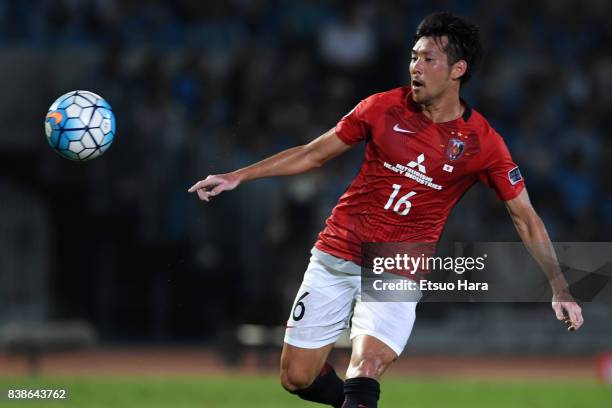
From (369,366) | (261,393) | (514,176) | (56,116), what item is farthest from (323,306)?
(261,393)

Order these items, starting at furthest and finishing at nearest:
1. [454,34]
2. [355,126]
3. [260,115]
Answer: [260,115] < [355,126] < [454,34]

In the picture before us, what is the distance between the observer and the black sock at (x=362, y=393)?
5977 millimetres

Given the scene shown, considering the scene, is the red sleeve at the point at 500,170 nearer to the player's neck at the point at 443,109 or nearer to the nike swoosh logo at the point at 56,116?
the player's neck at the point at 443,109

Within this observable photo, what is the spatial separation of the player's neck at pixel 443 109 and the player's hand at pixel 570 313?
108 cm

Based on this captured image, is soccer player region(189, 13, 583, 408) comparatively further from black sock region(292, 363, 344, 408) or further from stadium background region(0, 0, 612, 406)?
stadium background region(0, 0, 612, 406)

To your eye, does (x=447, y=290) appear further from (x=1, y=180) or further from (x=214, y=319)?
(x=1, y=180)

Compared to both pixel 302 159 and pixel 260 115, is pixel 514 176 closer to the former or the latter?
pixel 302 159

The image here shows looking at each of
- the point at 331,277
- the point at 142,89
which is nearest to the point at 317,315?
the point at 331,277

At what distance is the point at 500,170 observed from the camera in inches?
251

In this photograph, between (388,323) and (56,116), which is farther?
(56,116)

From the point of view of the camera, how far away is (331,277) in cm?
665

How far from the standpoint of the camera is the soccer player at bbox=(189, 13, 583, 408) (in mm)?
6285

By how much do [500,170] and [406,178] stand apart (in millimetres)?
482

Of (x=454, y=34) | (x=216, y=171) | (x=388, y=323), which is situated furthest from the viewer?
(x=216, y=171)
